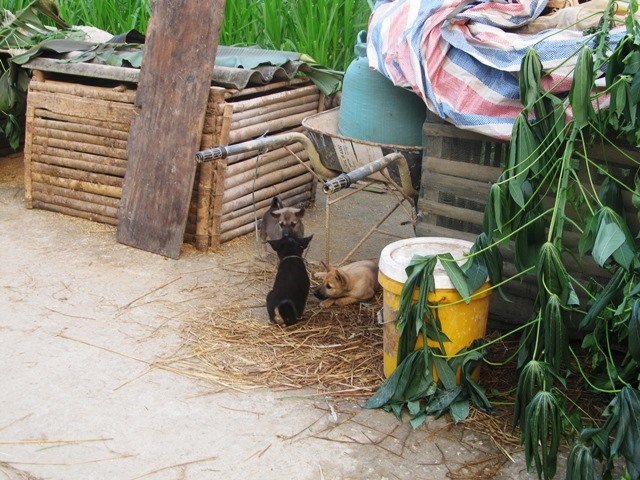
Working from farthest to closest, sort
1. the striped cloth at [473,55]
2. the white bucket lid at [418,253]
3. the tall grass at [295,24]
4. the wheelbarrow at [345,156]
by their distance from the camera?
the tall grass at [295,24] < the wheelbarrow at [345,156] < the striped cloth at [473,55] < the white bucket lid at [418,253]

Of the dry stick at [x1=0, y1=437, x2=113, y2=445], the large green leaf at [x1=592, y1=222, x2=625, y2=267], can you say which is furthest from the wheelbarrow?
the dry stick at [x1=0, y1=437, x2=113, y2=445]

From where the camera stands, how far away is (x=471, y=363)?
11.9 feet

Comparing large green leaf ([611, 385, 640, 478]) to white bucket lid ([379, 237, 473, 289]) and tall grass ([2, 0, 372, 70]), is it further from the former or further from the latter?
tall grass ([2, 0, 372, 70])

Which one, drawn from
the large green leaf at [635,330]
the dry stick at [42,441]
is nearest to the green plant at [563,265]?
the large green leaf at [635,330]

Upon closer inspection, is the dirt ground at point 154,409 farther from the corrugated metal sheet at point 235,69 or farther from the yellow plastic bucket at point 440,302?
the corrugated metal sheet at point 235,69

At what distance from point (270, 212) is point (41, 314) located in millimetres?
1600

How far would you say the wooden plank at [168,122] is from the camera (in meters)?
5.41

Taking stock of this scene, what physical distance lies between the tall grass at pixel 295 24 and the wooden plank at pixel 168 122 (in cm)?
178

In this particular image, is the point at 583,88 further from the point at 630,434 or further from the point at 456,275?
the point at 630,434

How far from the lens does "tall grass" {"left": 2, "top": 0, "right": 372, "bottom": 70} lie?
280 inches

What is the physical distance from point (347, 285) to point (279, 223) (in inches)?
34.8

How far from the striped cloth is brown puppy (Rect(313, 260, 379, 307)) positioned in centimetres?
109

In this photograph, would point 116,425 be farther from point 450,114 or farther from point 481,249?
point 450,114

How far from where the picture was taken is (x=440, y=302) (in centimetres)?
357
